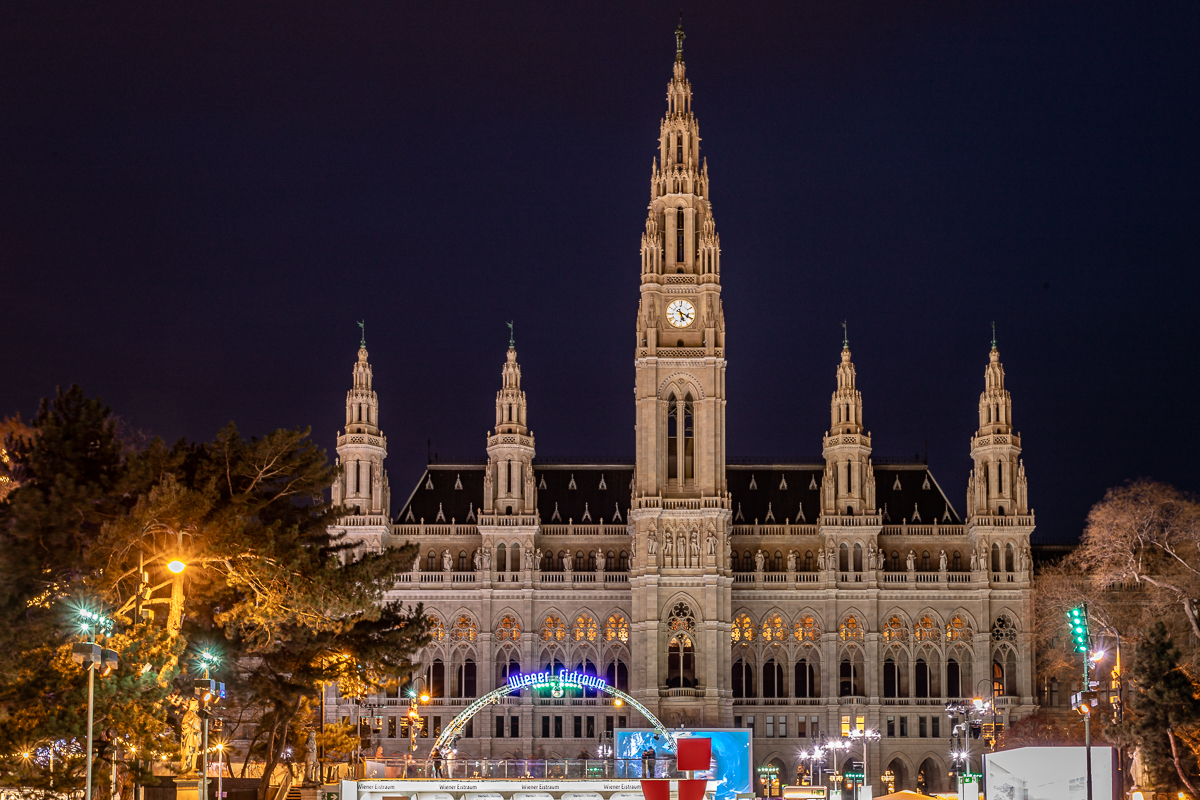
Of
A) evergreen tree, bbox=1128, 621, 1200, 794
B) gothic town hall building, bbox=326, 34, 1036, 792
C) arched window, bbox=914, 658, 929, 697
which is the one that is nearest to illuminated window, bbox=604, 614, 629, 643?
gothic town hall building, bbox=326, 34, 1036, 792

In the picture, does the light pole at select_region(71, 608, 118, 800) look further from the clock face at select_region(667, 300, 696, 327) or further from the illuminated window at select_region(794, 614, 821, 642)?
the illuminated window at select_region(794, 614, 821, 642)

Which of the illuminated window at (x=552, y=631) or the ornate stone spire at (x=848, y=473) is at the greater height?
the ornate stone spire at (x=848, y=473)

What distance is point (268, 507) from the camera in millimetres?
62531

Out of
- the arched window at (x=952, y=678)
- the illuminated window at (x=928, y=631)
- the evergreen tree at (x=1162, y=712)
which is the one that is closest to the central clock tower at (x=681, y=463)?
the illuminated window at (x=928, y=631)

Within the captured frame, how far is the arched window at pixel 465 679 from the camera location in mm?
115562

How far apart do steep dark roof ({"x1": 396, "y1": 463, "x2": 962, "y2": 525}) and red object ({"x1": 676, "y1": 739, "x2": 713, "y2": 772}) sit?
6971 cm

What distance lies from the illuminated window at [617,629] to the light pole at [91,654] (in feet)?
220

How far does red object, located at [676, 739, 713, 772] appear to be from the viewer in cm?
5041

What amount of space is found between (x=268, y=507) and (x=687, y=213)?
2464 inches

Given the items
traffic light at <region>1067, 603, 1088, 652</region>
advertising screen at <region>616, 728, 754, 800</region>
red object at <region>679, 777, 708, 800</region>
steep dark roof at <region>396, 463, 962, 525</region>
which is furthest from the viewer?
steep dark roof at <region>396, 463, 962, 525</region>

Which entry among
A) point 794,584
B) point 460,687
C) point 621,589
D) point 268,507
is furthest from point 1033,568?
point 268,507

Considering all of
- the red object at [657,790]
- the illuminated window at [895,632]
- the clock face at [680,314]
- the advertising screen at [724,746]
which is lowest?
the advertising screen at [724,746]

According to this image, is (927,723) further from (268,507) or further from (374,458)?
(268,507)

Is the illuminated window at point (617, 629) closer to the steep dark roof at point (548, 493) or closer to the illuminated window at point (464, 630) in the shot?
the steep dark roof at point (548, 493)
